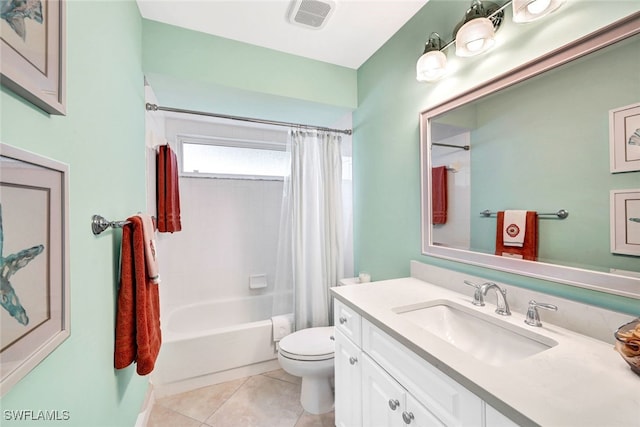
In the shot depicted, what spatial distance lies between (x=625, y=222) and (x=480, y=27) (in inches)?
34.9

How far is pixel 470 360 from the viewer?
0.69m

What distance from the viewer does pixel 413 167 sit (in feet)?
5.12

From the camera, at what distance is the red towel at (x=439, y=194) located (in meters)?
1.38

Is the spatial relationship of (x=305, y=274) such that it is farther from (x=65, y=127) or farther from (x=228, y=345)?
(x=65, y=127)

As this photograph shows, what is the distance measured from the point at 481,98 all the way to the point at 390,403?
4.43 feet

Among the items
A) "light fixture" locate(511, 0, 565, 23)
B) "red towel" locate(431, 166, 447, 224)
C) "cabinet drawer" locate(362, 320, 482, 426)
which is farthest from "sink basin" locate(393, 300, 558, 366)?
"light fixture" locate(511, 0, 565, 23)

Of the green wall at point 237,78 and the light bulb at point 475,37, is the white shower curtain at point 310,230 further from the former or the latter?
the light bulb at point 475,37

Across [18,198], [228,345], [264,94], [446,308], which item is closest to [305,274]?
[228,345]

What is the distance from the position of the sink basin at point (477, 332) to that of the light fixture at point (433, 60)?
1.16m

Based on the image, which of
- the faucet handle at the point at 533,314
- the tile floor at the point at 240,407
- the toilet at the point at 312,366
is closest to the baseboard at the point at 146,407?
the tile floor at the point at 240,407

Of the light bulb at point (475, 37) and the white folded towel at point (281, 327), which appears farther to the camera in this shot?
the white folded towel at point (281, 327)

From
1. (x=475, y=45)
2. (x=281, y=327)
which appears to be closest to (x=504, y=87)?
(x=475, y=45)

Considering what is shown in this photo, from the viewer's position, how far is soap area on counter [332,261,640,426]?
0.55 metres

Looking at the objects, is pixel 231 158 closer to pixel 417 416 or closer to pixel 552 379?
pixel 417 416
